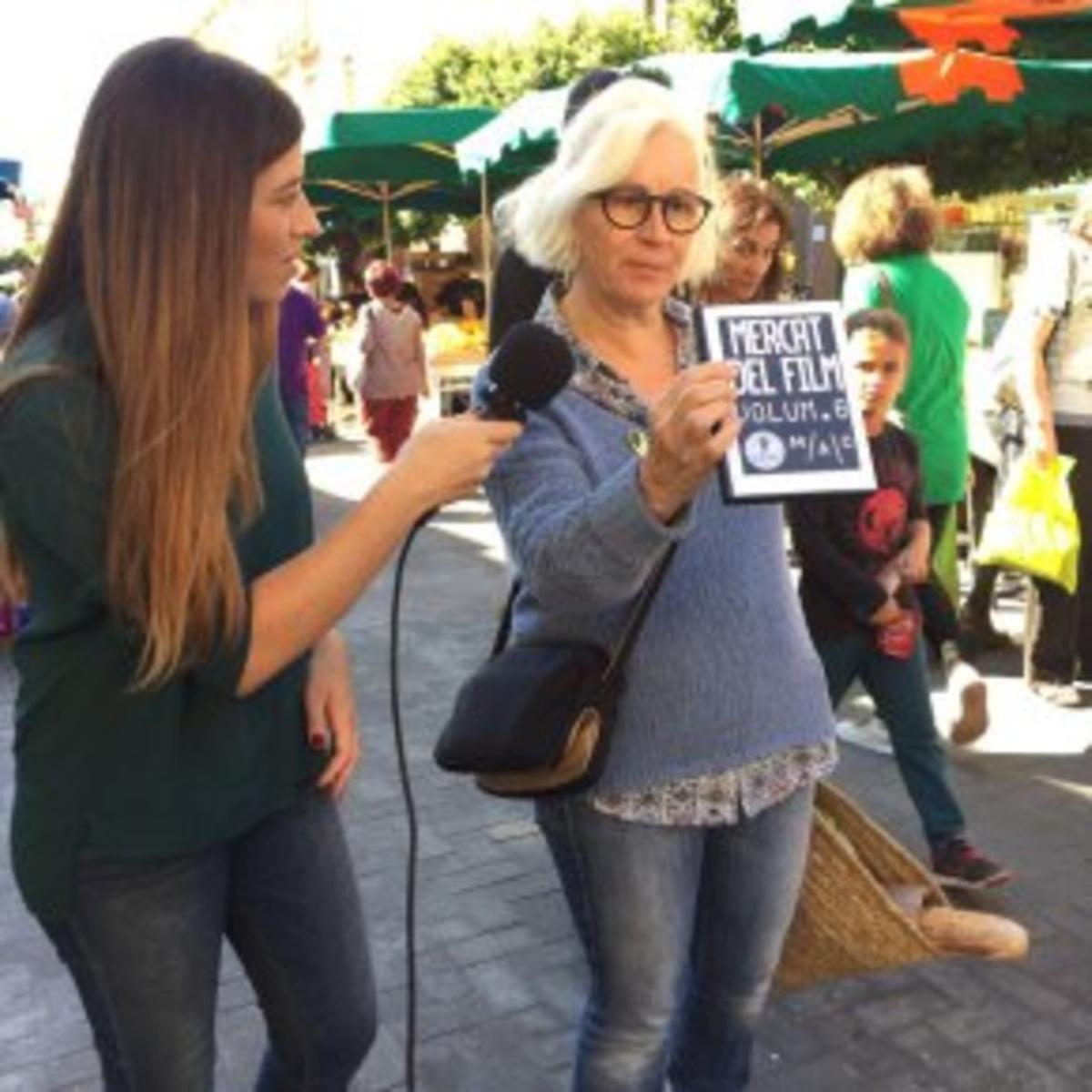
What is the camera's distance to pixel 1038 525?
4.73 meters

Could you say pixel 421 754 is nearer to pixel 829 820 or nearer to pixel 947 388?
pixel 947 388

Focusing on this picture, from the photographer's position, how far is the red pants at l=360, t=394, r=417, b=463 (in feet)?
35.5

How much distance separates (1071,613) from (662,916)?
3635 millimetres

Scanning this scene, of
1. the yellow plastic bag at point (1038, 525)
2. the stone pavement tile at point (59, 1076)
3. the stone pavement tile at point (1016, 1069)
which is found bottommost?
the stone pavement tile at point (59, 1076)

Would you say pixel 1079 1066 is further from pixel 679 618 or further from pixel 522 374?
pixel 522 374

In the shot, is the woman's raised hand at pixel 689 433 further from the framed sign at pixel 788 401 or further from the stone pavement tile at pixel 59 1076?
the stone pavement tile at pixel 59 1076

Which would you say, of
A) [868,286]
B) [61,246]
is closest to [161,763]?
[61,246]

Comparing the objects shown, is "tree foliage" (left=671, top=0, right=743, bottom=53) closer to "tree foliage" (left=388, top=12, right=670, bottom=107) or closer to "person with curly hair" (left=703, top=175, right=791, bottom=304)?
"tree foliage" (left=388, top=12, right=670, bottom=107)

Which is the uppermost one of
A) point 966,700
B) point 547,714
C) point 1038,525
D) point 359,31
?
point 359,31

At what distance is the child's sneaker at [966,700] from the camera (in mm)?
3803

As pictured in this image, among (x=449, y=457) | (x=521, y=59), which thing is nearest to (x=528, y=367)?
(x=449, y=457)

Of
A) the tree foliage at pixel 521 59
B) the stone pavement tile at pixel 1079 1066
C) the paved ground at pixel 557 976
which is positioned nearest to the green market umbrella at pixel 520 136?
the paved ground at pixel 557 976

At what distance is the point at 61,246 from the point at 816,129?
7493mm

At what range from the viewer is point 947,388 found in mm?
4578
